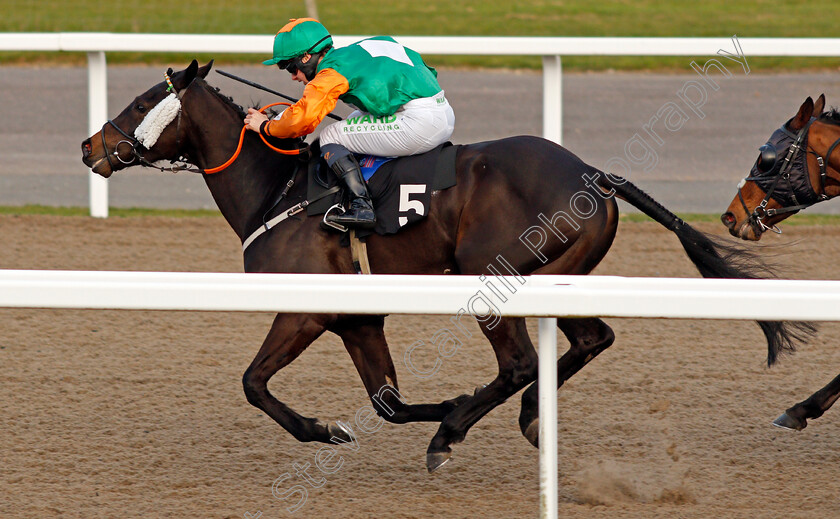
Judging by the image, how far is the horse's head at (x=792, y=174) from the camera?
14.2ft

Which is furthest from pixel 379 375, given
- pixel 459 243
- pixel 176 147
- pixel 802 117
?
pixel 802 117

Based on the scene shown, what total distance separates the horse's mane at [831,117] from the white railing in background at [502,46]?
2.62 meters

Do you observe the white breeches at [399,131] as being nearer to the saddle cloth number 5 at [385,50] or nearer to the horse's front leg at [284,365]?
the saddle cloth number 5 at [385,50]

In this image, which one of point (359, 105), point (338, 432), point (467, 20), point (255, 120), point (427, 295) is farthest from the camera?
point (467, 20)

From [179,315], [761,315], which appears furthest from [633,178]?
[761,315]

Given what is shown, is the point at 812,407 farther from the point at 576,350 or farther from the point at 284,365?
the point at 284,365

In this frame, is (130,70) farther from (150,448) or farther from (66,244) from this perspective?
(150,448)

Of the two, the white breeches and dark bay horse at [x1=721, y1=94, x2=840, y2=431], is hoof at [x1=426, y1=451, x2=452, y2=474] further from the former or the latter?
dark bay horse at [x1=721, y1=94, x2=840, y2=431]

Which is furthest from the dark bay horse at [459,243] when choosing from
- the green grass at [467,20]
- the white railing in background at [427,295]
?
the green grass at [467,20]

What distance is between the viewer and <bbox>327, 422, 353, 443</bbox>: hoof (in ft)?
13.0

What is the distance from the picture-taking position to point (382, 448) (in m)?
4.22

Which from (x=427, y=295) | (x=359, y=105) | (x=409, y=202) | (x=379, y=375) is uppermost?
(x=359, y=105)

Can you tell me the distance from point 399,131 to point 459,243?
0.47 meters

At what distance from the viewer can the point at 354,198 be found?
13.2ft
